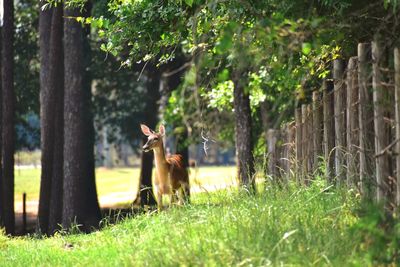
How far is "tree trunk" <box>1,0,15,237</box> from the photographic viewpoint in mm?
23891

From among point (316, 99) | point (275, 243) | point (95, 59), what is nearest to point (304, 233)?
point (275, 243)

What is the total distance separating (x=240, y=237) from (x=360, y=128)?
238 cm

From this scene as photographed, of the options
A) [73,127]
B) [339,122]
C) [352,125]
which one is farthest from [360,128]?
[73,127]

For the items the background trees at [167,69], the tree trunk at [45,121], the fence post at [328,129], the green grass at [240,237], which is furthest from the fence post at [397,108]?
the tree trunk at [45,121]

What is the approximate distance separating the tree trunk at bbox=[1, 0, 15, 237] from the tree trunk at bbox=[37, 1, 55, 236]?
→ 0.94 meters

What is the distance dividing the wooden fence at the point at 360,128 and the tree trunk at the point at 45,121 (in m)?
9.31

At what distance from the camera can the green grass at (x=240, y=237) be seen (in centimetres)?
778

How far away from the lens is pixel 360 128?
9.95m

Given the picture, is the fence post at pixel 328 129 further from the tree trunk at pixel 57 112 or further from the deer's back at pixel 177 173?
the tree trunk at pixel 57 112

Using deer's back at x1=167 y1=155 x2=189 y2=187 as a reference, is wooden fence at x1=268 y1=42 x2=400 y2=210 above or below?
above

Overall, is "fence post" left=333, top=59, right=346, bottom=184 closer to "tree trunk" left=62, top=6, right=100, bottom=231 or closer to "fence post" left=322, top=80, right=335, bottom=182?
"fence post" left=322, top=80, right=335, bottom=182

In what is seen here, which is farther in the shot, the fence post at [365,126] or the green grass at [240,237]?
the fence post at [365,126]

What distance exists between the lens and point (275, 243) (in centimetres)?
812

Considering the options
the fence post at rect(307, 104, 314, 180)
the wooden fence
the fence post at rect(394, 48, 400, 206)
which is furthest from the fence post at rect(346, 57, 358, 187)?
the fence post at rect(307, 104, 314, 180)
